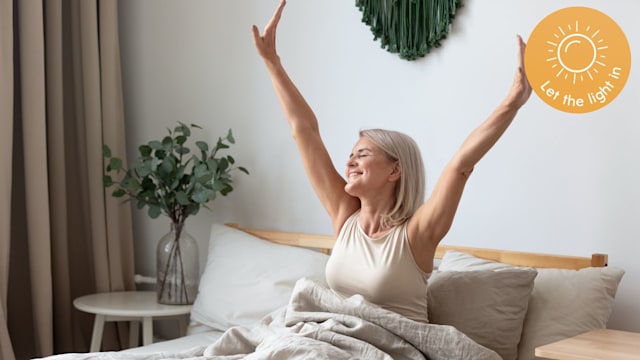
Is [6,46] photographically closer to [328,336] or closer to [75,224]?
[75,224]

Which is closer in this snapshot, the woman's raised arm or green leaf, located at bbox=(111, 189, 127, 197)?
the woman's raised arm

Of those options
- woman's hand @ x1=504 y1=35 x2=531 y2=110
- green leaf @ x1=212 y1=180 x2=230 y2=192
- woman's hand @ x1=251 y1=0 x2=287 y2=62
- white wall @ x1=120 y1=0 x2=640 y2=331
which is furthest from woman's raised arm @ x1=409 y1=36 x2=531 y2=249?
green leaf @ x1=212 y1=180 x2=230 y2=192

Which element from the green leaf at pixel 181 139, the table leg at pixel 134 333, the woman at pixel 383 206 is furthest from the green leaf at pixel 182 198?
the woman at pixel 383 206

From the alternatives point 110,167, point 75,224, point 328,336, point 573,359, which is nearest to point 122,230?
point 75,224

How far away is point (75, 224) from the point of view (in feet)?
12.2

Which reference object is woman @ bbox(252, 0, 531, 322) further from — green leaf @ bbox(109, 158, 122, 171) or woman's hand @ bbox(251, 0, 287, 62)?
green leaf @ bbox(109, 158, 122, 171)

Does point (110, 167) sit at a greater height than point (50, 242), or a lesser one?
greater

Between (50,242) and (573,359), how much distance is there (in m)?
2.33

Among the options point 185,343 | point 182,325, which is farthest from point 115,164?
point 185,343

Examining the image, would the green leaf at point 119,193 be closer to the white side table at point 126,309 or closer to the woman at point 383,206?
the white side table at point 126,309

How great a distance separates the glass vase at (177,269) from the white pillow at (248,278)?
0.14 meters

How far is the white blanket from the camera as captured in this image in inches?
81.8

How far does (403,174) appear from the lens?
242cm

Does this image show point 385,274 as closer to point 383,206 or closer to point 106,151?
point 383,206
